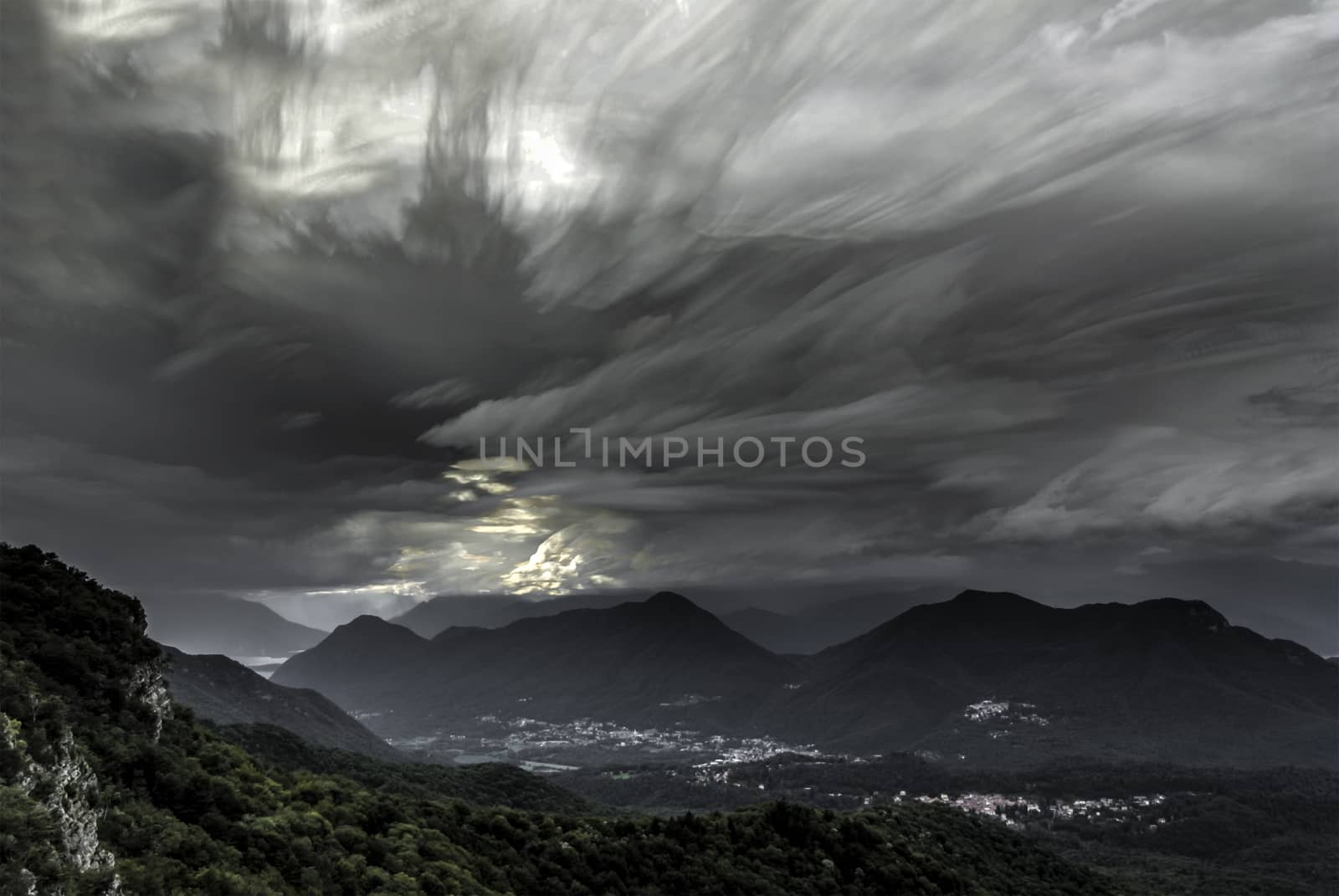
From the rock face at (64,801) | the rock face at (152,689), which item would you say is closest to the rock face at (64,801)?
the rock face at (64,801)

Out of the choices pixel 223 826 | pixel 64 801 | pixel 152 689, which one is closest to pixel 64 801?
pixel 64 801

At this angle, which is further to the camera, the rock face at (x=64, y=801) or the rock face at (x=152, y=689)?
the rock face at (x=152, y=689)

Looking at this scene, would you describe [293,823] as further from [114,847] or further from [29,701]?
[29,701]

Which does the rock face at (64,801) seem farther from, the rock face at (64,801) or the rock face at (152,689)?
the rock face at (152,689)

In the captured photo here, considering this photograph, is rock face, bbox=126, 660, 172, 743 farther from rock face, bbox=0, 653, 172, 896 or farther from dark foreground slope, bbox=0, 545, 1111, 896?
rock face, bbox=0, 653, 172, 896

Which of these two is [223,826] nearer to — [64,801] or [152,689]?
[64,801]

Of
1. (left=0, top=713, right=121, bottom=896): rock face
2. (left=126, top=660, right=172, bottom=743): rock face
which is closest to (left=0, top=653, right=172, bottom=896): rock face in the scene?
(left=0, top=713, right=121, bottom=896): rock face

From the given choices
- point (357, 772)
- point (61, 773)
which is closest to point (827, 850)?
point (357, 772)

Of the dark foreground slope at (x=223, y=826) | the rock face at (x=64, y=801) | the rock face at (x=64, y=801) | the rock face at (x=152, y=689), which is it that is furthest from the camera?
the rock face at (x=152, y=689)
